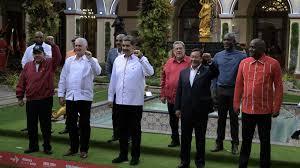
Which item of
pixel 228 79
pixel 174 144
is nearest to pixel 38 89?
pixel 174 144

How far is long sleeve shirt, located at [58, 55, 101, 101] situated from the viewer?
22.9 feet

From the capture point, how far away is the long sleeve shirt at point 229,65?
22.7 ft

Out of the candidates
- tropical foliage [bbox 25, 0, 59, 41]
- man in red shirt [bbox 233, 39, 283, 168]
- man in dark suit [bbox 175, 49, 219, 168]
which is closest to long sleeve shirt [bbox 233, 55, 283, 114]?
man in red shirt [bbox 233, 39, 283, 168]

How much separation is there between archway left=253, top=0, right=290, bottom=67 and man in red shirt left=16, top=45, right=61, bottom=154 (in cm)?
1853

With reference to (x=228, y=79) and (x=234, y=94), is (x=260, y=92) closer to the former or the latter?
(x=234, y=94)

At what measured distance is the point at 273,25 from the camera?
24766 millimetres

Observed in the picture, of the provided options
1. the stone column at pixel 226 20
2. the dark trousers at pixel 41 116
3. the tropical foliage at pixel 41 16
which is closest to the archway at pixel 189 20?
the stone column at pixel 226 20

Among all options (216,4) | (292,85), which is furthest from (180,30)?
(292,85)

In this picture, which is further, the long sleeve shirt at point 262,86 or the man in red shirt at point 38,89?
the man in red shirt at point 38,89

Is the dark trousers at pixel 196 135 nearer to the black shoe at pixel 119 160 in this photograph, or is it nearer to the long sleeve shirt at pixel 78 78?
the black shoe at pixel 119 160

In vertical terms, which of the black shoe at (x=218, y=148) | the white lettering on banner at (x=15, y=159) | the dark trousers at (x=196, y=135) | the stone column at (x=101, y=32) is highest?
the stone column at (x=101, y=32)

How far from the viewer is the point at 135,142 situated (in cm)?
668

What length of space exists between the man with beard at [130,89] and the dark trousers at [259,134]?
4.70 ft

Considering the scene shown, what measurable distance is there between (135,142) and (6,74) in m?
12.9
